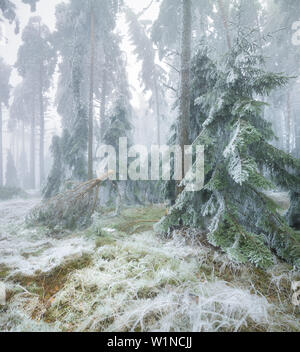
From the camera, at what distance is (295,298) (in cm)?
197

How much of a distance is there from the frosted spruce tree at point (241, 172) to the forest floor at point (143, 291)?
0.36 metres

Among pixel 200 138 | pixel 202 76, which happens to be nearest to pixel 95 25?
pixel 202 76

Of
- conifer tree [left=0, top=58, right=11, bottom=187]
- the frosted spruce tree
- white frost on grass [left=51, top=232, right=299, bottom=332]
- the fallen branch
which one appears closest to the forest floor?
white frost on grass [left=51, top=232, right=299, bottom=332]

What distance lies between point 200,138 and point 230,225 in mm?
1352

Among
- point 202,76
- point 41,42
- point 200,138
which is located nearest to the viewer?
point 200,138

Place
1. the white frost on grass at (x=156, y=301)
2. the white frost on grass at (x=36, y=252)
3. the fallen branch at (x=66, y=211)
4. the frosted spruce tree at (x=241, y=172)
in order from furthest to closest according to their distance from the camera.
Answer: the fallen branch at (x=66, y=211), the white frost on grass at (x=36, y=252), the frosted spruce tree at (x=241, y=172), the white frost on grass at (x=156, y=301)

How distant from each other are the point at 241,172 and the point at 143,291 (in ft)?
5.78

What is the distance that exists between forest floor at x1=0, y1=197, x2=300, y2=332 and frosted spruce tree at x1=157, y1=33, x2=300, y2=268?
36cm

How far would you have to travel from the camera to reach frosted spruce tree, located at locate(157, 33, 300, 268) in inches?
91.9

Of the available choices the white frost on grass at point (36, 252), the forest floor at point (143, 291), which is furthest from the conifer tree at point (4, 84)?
the forest floor at point (143, 291)

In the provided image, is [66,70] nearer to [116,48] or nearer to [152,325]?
[116,48]

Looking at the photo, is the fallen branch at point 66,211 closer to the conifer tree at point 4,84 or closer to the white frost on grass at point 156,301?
the white frost on grass at point 156,301

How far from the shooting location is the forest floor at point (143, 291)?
1.64 metres

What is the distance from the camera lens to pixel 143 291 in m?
2.01
